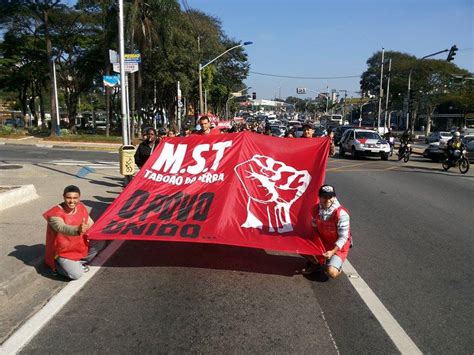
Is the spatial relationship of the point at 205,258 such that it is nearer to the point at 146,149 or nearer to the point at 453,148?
the point at 146,149

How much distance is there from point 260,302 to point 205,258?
1.54 m

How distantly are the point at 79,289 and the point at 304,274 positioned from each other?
8.28ft

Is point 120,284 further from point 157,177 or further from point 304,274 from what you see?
point 304,274

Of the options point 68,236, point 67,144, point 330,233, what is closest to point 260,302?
point 330,233

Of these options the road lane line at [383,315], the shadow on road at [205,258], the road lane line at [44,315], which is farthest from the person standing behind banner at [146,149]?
the road lane line at [383,315]

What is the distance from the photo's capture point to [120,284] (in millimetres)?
5117

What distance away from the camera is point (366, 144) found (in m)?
24.3

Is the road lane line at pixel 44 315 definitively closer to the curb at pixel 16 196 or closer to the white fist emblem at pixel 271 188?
the white fist emblem at pixel 271 188

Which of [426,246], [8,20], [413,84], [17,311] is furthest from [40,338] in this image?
[413,84]

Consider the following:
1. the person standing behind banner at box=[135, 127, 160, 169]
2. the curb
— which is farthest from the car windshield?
the curb

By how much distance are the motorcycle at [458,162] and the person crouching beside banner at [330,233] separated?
47.5 ft

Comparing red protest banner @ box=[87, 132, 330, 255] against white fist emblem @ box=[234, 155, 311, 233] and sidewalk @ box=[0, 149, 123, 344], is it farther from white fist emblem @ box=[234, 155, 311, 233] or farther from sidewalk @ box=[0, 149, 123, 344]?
sidewalk @ box=[0, 149, 123, 344]

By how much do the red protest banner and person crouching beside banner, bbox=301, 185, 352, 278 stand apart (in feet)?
0.53

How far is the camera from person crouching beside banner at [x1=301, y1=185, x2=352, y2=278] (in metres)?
A: 5.19
